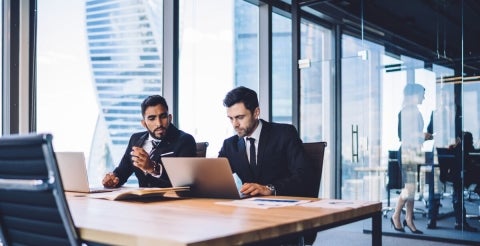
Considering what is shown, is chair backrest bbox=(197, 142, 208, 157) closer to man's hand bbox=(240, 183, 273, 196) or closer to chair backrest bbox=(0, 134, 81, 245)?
man's hand bbox=(240, 183, 273, 196)

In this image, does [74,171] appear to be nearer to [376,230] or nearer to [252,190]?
[252,190]

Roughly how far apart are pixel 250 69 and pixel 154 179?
11.4ft

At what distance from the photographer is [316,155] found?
2.64m

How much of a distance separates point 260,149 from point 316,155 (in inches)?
13.6

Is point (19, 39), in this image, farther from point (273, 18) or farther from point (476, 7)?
point (476, 7)

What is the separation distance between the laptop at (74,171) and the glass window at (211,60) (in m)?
2.50

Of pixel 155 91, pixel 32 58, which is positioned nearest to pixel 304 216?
pixel 32 58

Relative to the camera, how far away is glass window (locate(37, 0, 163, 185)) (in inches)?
147

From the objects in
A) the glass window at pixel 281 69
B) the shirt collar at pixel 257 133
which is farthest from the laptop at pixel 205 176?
the glass window at pixel 281 69

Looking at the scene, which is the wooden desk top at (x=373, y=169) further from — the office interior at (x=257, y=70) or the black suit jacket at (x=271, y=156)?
the black suit jacket at (x=271, y=156)

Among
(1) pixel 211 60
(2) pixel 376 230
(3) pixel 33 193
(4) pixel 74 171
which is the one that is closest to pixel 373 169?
(1) pixel 211 60

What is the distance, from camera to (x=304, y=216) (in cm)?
156

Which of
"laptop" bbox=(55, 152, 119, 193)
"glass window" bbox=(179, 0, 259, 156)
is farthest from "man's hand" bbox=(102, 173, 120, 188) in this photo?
"glass window" bbox=(179, 0, 259, 156)

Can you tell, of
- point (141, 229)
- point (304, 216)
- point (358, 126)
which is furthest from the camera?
point (358, 126)
